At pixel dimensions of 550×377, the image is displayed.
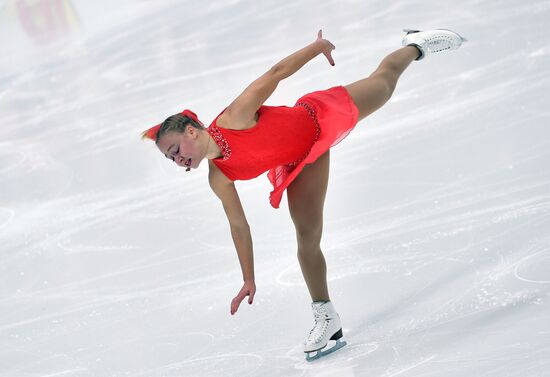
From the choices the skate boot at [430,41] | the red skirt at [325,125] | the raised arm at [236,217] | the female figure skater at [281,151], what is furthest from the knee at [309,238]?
the skate boot at [430,41]

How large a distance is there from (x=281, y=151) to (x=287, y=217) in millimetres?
1512

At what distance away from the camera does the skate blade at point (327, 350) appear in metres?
3.61

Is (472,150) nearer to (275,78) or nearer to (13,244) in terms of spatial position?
(275,78)

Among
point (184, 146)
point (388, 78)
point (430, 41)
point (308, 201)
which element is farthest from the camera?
point (430, 41)

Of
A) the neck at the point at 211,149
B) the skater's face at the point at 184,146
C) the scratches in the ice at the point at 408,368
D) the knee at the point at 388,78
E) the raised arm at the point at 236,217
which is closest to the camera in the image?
the scratches in the ice at the point at 408,368

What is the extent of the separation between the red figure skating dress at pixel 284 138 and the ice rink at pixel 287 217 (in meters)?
0.70

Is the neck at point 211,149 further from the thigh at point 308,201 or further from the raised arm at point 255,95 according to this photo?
the thigh at point 308,201

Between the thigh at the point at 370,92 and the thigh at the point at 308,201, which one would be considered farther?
the thigh at the point at 370,92

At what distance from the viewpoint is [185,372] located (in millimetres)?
3707

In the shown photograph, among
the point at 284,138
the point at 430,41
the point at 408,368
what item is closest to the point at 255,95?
the point at 284,138

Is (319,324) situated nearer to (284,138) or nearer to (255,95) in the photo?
(284,138)

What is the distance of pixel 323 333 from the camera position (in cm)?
360

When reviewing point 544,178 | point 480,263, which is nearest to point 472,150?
point 544,178

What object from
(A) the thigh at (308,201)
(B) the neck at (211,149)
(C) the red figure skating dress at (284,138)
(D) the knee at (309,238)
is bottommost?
(D) the knee at (309,238)
